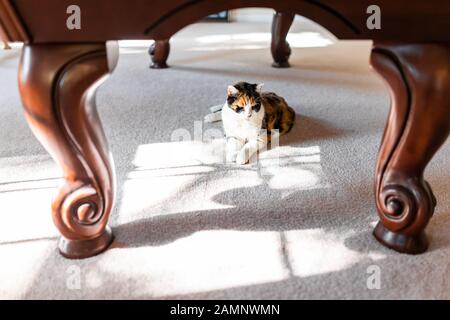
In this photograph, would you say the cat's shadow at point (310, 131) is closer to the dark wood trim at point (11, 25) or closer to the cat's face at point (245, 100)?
the cat's face at point (245, 100)

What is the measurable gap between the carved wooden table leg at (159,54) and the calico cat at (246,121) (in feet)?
2.63

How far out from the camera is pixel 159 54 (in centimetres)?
185

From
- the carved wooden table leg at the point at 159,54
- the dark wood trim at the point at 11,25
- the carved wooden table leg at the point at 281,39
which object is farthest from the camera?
the carved wooden table leg at the point at 159,54

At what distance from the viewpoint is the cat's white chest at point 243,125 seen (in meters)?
1.14

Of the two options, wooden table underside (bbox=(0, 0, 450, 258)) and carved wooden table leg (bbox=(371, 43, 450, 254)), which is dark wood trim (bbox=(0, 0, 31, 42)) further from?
carved wooden table leg (bbox=(371, 43, 450, 254))

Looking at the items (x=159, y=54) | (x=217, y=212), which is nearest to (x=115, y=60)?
(x=217, y=212)

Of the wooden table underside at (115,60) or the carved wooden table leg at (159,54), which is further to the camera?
the carved wooden table leg at (159,54)

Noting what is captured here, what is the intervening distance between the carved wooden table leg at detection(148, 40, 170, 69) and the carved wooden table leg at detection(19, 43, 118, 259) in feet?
3.95

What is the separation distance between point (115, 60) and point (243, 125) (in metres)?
0.54

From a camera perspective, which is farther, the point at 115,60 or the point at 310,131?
the point at 310,131

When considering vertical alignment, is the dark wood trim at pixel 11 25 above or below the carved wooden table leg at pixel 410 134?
above

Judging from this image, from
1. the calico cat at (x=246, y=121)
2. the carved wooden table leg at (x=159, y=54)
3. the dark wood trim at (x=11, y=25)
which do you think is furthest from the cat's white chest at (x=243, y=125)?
the carved wooden table leg at (x=159, y=54)

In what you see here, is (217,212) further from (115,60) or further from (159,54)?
(159,54)
